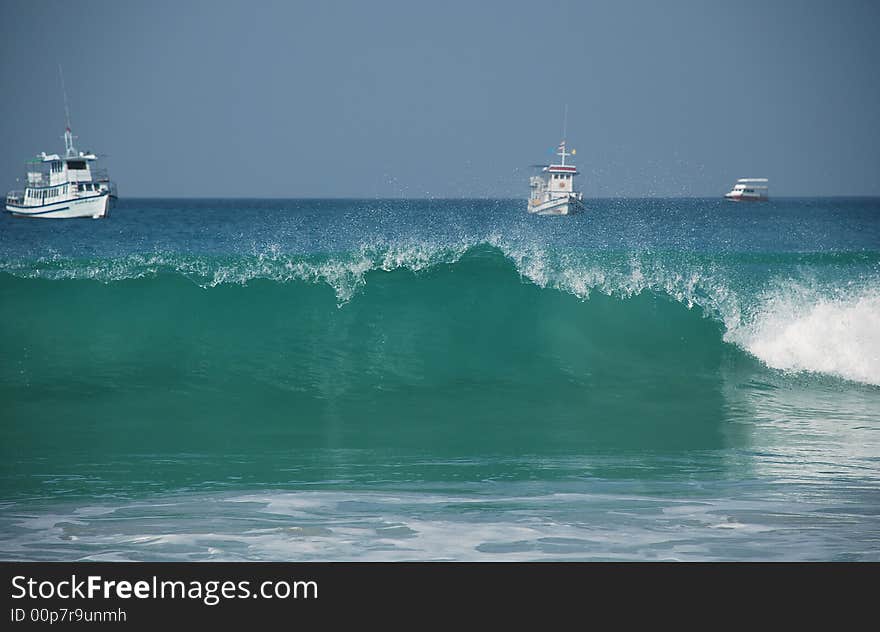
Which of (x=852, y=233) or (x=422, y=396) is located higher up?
(x=852, y=233)

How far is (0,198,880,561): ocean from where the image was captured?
15.7 ft

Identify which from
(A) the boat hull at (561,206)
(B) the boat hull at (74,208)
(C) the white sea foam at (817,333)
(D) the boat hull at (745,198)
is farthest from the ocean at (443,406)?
(D) the boat hull at (745,198)

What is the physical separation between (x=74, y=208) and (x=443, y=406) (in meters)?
52.1

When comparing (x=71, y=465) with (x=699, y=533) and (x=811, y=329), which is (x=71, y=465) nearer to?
(x=699, y=533)

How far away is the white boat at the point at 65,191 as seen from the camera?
5434 centimetres

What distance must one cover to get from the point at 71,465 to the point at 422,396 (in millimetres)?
3833

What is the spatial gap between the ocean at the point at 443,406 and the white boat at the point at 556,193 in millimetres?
43072

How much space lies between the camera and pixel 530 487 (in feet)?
18.7

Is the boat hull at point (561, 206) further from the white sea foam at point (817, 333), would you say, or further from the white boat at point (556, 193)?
the white sea foam at point (817, 333)

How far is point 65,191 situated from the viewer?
55.0 metres

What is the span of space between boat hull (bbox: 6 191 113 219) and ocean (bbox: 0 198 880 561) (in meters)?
44.9

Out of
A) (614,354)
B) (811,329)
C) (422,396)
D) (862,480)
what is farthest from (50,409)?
(811,329)

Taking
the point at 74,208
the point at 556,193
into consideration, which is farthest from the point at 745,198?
the point at 74,208

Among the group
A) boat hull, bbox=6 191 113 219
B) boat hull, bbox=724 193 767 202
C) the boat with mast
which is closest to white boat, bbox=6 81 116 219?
boat hull, bbox=6 191 113 219
